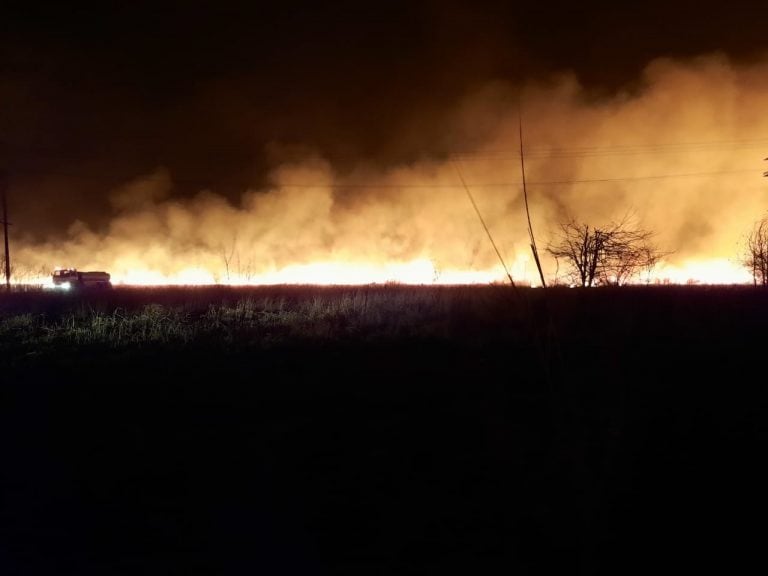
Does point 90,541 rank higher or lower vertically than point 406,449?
lower

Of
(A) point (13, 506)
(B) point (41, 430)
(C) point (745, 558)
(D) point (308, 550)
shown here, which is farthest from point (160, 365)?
(C) point (745, 558)

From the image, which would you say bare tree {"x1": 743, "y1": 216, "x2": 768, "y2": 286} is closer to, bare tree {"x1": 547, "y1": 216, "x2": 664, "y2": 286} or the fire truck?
bare tree {"x1": 547, "y1": 216, "x2": 664, "y2": 286}

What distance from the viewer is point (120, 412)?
5.80m

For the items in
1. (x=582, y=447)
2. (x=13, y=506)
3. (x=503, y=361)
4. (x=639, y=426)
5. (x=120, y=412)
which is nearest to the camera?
(x=13, y=506)

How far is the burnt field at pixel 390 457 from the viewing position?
10.2 ft

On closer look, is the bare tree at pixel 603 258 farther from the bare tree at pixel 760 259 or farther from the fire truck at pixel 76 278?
the fire truck at pixel 76 278

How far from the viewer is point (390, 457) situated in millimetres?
4449

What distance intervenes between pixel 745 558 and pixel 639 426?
1.96m

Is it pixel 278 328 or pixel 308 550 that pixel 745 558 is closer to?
Answer: pixel 308 550

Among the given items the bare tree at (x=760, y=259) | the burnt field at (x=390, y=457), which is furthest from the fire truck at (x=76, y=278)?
the bare tree at (x=760, y=259)

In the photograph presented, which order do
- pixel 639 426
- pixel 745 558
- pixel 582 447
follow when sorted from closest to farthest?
pixel 745 558
pixel 582 447
pixel 639 426

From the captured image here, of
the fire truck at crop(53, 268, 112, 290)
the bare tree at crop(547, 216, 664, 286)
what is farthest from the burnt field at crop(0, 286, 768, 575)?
the fire truck at crop(53, 268, 112, 290)

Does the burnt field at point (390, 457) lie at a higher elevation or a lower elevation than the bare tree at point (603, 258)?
lower

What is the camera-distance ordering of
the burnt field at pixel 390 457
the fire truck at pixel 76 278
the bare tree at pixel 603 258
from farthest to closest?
the fire truck at pixel 76 278
the bare tree at pixel 603 258
the burnt field at pixel 390 457
